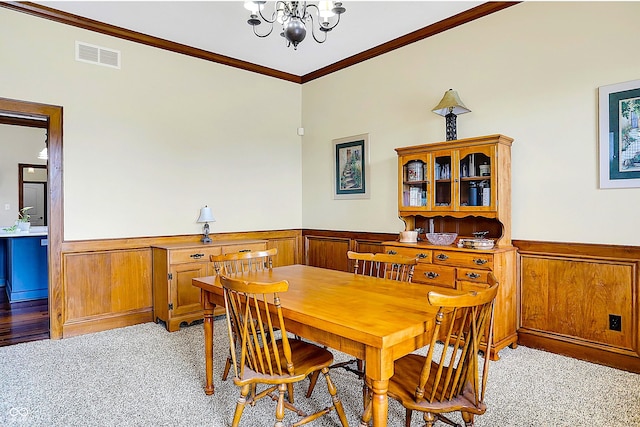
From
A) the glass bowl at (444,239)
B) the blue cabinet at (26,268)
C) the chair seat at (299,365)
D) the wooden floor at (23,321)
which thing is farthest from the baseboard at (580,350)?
the blue cabinet at (26,268)

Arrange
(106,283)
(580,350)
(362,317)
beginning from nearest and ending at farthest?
1. (362,317)
2. (580,350)
3. (106,283)

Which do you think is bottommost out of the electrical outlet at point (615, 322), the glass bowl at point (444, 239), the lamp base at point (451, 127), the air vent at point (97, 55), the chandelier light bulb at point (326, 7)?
the electrical outlet at point (615, 322)

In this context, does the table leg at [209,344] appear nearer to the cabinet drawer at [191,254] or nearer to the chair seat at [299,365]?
the chair seat at [299,365]

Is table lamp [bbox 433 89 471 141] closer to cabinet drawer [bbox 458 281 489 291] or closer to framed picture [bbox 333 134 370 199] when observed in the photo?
framed picture [bbox 333 134 370 199]

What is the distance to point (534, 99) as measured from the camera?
3379mm

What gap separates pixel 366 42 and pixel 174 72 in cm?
218

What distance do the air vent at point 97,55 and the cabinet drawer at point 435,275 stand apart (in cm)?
365

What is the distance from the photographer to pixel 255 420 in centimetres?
226

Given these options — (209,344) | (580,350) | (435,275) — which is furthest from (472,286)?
(209,344)

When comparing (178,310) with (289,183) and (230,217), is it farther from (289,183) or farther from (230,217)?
(289,183)

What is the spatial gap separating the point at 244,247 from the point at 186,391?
202 centimetres

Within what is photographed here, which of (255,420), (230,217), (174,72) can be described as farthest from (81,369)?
(174,72)

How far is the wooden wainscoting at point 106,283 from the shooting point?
12.5 feet

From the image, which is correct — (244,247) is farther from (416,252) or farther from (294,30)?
(294,30)
